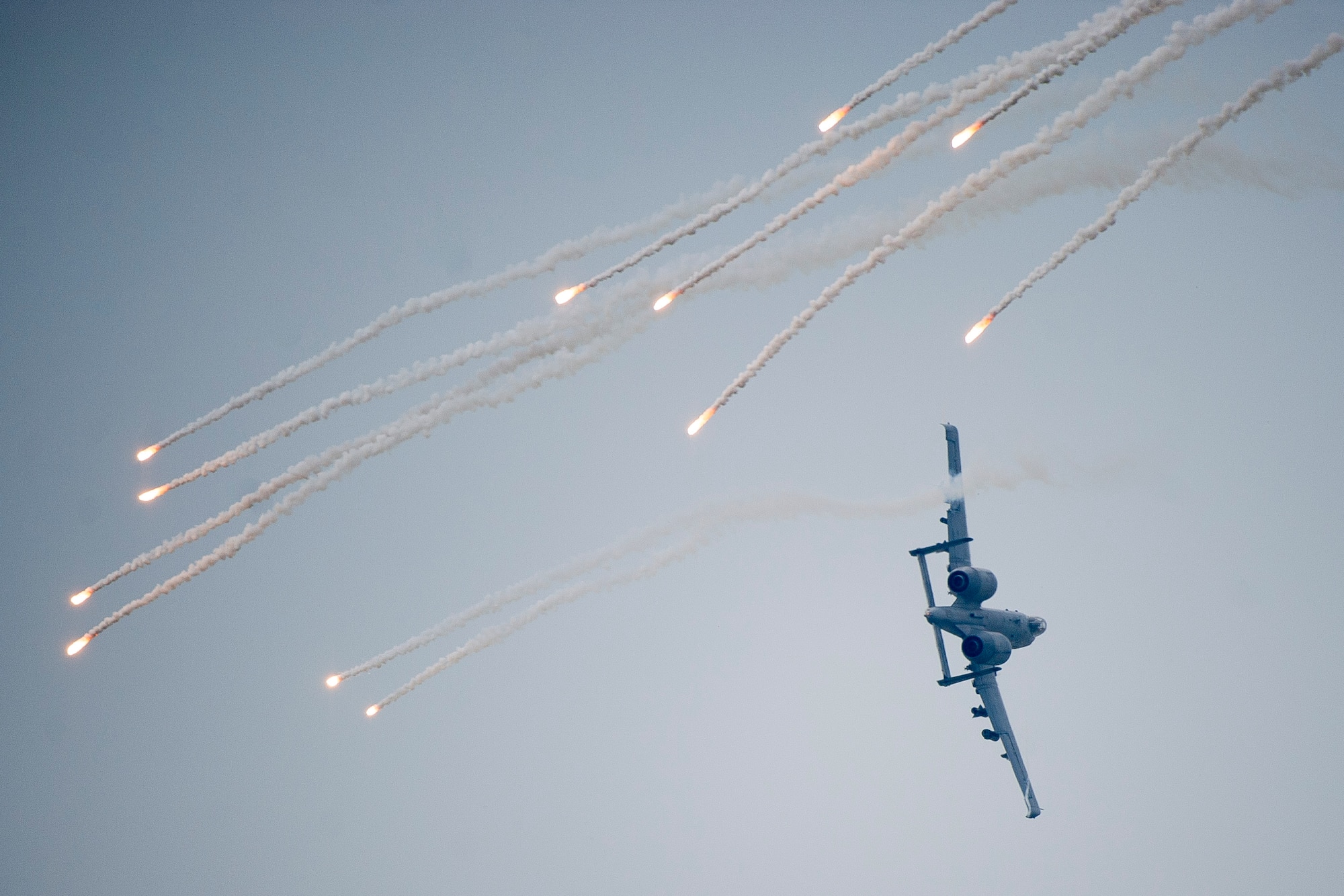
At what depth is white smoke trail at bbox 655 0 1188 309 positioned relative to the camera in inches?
1414

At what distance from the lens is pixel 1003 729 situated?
5847 centimetres

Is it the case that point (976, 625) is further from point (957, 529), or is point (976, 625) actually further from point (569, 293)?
point (569, 293)

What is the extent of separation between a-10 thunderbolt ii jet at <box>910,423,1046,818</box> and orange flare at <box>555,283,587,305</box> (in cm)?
1804

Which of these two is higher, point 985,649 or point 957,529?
point 957,529

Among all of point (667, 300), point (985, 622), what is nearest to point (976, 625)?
point (985, 622)

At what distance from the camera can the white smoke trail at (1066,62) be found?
118 feet

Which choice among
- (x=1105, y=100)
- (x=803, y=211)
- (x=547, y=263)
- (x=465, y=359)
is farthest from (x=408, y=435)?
(x=1105, y=100)

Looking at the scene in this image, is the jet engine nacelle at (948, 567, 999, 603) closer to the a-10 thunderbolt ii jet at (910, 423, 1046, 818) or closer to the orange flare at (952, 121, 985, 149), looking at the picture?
the a-10 thunderbolt ii jet at (910, 423, 1046, 818)

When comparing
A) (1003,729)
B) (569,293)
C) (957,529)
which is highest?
(569,293)

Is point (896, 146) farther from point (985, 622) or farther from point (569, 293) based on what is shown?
point (985, 622)

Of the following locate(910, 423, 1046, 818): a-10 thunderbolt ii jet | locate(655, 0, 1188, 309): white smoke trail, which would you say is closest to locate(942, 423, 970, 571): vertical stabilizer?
locate(910, 423, 1046, 818): a-10 thunderbolt ii jet

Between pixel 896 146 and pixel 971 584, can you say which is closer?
pixel 896 146

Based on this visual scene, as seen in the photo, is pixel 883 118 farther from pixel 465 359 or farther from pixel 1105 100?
Answer: pixel 465 359

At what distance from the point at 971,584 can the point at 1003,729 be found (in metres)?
8.16
